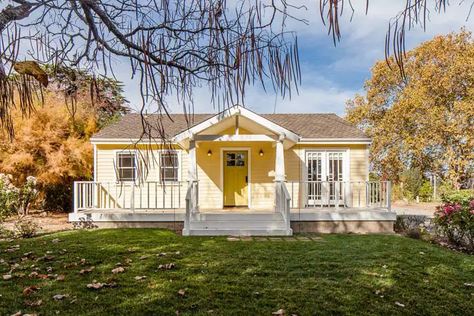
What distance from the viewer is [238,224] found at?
34.5 feet

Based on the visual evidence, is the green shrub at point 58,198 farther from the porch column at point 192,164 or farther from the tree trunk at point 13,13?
the tree trunk at point 13,13

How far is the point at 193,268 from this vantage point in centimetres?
600

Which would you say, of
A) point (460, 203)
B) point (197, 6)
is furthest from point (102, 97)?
point (460, 203)

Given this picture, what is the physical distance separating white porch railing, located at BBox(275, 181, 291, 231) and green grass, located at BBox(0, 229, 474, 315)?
1739 mm

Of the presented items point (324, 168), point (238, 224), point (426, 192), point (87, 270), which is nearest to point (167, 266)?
point (87, 270)

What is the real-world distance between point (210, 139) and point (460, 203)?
7.08 metres

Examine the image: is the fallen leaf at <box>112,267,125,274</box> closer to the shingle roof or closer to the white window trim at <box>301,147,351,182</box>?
the shingle roof

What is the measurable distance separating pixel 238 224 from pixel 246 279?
5.12 meters

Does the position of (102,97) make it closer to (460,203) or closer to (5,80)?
(5,80)

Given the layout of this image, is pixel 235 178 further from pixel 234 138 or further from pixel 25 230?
pixel 25 230

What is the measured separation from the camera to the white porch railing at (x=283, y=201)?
10.2 meters

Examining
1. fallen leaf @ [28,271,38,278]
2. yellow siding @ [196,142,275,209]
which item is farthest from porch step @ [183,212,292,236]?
fallen leaf @ [28,271,38,278]

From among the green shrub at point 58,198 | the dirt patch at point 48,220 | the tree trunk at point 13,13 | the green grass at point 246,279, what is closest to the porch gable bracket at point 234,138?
the green grass at point 246,279

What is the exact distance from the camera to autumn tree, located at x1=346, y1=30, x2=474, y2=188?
19969mm
